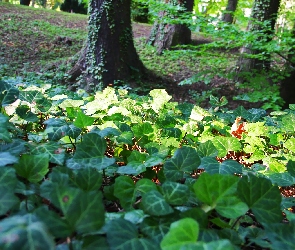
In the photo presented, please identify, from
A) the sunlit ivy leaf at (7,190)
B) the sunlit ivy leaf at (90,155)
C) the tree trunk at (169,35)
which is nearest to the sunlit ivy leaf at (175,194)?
the sunlit ivy leaf at (90,155)

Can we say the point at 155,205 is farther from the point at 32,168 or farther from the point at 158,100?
the point at 158,100

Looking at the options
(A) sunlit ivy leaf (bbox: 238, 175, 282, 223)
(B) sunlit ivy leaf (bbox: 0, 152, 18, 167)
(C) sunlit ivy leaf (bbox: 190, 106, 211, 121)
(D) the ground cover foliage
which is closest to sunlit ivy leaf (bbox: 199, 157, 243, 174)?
(D) the ground cover foliage

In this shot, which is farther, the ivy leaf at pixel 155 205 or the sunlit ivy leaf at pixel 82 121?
the sunlit ivy leaf at pixel 82 121

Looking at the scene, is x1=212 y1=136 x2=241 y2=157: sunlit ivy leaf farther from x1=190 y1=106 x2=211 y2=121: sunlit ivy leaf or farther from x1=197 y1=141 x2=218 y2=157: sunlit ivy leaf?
x1=190 y1=106 x2=211 y2=121: sunlit ivy leaf

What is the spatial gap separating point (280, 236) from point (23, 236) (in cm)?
54

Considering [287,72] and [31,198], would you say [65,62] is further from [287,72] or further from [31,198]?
[31,198]

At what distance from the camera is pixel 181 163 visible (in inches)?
38.8

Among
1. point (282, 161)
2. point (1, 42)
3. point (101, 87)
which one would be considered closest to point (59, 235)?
point (282, 161)

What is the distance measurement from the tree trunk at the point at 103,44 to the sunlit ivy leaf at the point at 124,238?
5.81 m

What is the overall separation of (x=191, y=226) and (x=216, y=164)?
0.59m

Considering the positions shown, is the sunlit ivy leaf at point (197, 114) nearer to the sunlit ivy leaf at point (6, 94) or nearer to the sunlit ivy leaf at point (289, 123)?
the sunlit ivy leaf at point (289, 123)

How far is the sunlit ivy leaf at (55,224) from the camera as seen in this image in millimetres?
562

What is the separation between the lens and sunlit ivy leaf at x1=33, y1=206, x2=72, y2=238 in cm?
56

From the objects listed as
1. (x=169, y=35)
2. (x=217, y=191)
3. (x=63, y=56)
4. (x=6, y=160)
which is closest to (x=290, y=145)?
(x=217, y=191)
